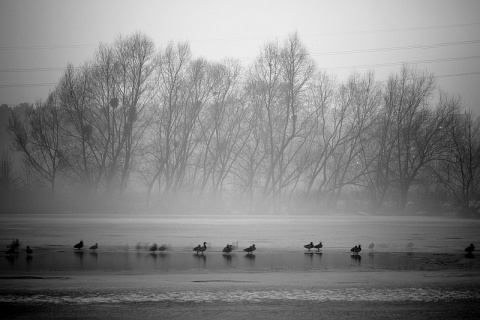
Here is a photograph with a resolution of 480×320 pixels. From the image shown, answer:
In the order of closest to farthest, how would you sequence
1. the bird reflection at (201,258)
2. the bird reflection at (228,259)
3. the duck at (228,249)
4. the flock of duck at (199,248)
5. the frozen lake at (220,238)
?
the bird reflection at (228,259)
the bird reflection at (201,258)
the flock of duck at (199,248)
the duck at (228,249)
the frozen lake at (220,238)

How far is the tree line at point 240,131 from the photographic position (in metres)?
56.6

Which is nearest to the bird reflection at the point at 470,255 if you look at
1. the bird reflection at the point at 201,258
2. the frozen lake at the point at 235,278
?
the frozen lake at the point at 235,278

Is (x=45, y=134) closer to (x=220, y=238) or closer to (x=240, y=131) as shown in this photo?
(x=240, y=131)

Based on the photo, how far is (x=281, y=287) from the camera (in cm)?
1248

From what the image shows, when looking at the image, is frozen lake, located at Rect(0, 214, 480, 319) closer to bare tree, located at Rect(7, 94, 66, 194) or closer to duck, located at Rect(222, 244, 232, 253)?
duck, located at Rect(222, 244, 232, 253)

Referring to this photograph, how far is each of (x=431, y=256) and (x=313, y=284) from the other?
24.0 ft

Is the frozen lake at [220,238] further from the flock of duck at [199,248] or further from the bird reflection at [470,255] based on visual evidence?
the bird reflection at [470,255]

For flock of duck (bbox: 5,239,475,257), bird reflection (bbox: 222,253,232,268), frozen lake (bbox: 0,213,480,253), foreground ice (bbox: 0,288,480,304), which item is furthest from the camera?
frozen lake (bbox: 0,213,480,253)

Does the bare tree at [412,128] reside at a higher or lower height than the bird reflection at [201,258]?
higher

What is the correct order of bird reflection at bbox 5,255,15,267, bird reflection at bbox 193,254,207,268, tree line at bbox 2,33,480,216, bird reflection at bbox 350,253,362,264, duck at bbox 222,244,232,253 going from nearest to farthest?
bird reflection at bbox 5,255,15,267 → bird reflection at bbox 193,254,207,268 → bird reflection at bbox 350,253,362,264 → duck at bbox 222,244,232,253 → tree line at bbox 2,33,480,216

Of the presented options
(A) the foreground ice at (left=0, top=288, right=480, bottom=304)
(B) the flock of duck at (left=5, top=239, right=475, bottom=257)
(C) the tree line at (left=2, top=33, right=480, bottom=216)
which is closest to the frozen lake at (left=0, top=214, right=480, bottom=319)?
(A) the foreground ice at (left=0, top=288, right=480, bottom=304)

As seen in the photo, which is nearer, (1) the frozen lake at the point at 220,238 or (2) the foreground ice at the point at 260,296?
(2) the foreground ice at the point at 260,296

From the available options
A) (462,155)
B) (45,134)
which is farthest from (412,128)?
(45,134)

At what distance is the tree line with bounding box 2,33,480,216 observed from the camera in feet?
186
